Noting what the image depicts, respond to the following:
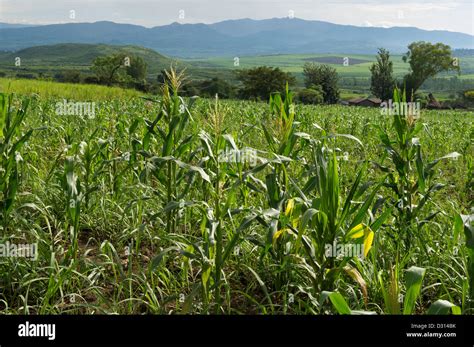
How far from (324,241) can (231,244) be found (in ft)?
1.68

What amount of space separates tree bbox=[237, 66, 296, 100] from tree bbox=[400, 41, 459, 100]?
1490 cm

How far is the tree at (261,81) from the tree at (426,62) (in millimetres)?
14896

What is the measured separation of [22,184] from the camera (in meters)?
4.91

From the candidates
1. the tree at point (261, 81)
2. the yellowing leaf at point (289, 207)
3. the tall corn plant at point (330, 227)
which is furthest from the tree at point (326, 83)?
the tall corn plant at point (330, 227)

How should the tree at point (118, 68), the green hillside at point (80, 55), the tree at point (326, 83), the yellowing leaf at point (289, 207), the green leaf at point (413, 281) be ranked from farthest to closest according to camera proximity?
the green hillside at point (80, 55)
the tree at point (118, 68)
the tree at point (326, 83)
the yellowing leaf at point (289, 207)
the green leaf at point (413, 281)

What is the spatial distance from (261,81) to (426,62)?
2139 cm

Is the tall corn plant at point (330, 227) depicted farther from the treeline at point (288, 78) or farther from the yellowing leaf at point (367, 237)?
the treeline at point (288, 78)

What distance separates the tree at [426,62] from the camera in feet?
177

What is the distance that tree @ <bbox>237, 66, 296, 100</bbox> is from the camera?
1815 inches

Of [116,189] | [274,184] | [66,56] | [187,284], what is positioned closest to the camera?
[274,184]

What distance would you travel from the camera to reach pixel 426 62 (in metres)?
56.0

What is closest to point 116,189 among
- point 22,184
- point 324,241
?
point 22,184

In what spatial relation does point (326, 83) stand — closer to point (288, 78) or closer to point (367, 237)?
point (288, 78)

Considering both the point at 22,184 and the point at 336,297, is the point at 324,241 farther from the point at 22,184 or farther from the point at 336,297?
the point at 22,184
